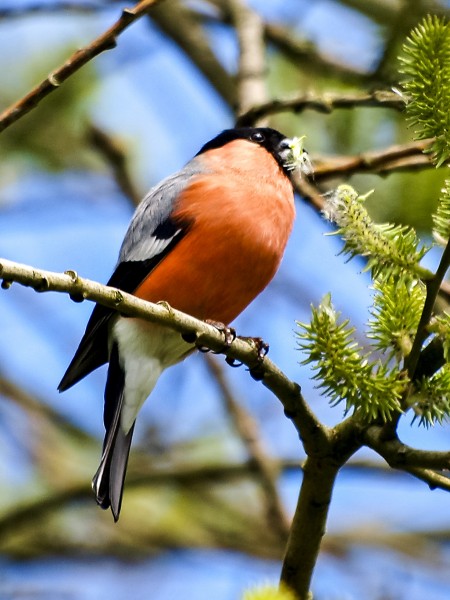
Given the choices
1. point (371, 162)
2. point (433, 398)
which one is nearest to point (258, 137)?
point (371, 162)

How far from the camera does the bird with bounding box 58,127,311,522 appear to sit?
4.39m

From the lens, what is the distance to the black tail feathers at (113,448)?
4180 millimetres

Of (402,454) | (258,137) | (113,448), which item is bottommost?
(402,454)

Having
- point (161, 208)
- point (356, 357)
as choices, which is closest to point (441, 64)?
point (356, 357)

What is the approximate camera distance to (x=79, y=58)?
2738 millimetres

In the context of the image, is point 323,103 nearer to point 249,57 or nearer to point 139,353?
point 249,57

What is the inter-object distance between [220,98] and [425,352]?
4.01m

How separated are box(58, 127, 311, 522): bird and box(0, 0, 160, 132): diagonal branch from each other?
152 cm

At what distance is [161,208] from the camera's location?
4.77 metres

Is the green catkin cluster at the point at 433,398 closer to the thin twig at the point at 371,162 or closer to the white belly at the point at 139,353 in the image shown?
the thin twig at the point at 371,162

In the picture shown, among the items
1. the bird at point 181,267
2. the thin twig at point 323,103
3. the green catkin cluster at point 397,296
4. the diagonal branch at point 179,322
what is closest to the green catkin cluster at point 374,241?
the green catkin cluster at point 397,296

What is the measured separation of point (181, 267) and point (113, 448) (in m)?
0.94

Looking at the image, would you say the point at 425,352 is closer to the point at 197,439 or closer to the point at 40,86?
the point at 40,86

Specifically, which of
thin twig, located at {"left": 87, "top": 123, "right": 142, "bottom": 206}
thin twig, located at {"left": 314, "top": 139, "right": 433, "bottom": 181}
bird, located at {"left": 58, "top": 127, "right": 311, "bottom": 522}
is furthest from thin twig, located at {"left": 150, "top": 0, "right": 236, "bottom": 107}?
thin twig, located at {"left": 314, "top": 139, "right": 433, "bottom": 181}
